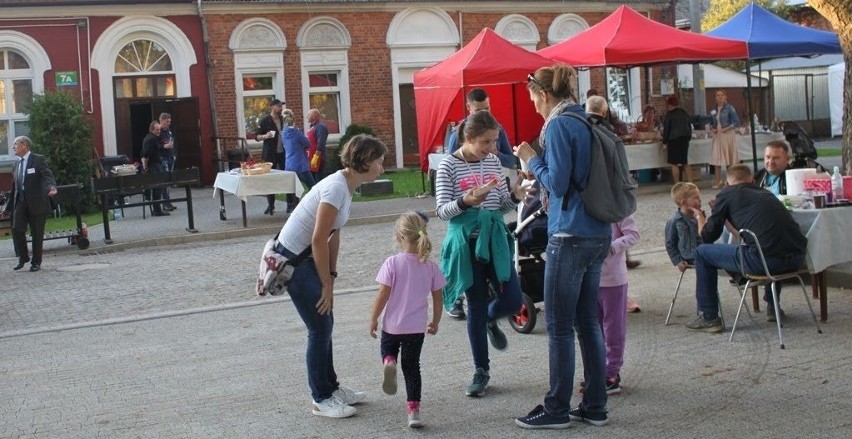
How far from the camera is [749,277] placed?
8.44 meters

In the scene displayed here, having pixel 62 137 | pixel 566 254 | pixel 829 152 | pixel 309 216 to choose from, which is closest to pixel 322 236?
pixel 309 216

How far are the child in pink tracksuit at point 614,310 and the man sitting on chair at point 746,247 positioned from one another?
1.25 m

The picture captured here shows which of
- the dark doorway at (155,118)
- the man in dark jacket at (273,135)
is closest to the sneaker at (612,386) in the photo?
the man in dark jacket at (273,135)

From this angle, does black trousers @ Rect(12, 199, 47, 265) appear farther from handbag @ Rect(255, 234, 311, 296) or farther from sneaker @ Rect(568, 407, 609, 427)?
sneaker @ Rect(568, 407, 609, 427)

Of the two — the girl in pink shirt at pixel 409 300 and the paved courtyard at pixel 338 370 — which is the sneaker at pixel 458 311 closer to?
the paved courtyard at pixel 338 370

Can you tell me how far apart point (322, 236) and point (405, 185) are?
1929 cm

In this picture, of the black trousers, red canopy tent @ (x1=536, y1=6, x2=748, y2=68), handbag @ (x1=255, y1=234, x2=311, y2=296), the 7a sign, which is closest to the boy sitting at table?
handbag @ (x1=255, y1=234, x2=311, y2=296)

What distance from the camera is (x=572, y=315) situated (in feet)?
20.2

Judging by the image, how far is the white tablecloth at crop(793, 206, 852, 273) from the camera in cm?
872

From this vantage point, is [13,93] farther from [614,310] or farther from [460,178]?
[614,310]

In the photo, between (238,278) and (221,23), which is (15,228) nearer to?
(238,278)

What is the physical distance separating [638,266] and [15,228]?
8171 mm

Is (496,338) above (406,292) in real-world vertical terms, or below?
below

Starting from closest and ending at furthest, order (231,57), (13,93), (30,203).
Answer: (30,203)
(13,93)
(231,57)
